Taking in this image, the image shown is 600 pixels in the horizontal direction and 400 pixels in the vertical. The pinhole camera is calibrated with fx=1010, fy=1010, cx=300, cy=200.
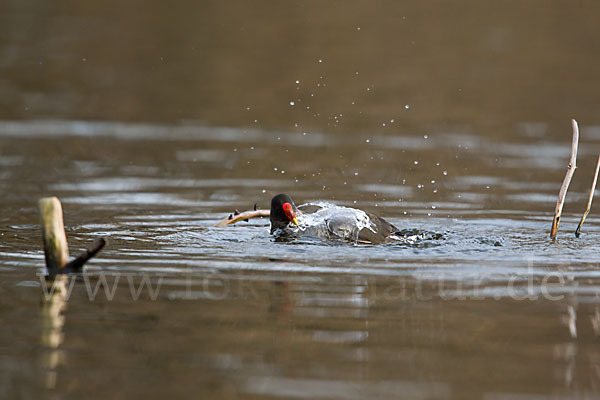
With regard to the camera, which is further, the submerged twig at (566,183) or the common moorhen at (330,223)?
the common moorhen at (330,223)

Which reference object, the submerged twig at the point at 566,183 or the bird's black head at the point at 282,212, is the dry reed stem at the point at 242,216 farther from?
the submerged twig at the point at 566,183

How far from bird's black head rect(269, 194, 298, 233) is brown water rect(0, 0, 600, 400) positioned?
0.81 ft

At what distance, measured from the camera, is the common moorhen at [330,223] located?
9.35 meters

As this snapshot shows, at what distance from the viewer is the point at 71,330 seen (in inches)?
256

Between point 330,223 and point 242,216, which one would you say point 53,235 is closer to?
point 242,216

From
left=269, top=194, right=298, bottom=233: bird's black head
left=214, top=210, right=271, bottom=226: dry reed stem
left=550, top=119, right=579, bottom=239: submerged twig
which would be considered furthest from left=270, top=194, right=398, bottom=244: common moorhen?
left=550, top=119, right=579, bottom=239: submerged twig

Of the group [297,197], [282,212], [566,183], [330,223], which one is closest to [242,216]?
[282,212]

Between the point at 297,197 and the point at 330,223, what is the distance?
2779 millimetres

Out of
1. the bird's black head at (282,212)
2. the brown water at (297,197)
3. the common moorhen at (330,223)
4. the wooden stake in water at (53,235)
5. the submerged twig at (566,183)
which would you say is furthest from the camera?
the bird's black head at (282,212)

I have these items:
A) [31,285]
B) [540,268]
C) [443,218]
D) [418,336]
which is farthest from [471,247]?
[31,285]

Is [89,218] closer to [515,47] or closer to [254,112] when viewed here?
[254,112]

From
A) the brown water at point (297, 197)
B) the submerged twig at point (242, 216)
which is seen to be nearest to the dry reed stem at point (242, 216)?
the submerged twig at point (242, 216)

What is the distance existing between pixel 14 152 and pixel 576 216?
801 cm

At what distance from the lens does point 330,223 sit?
31.0ft
